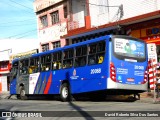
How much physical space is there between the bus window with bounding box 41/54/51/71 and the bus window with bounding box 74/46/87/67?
2.89 meters

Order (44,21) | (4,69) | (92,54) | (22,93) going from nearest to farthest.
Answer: (92,54)
(22,93)
(44,21)
(4,69)

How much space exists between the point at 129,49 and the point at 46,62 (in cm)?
625

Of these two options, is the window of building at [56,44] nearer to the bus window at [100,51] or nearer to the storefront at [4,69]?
the storefront at [4,69]

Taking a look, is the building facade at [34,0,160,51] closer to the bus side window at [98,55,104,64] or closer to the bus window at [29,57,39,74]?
the bus window at [29,57,39,74]

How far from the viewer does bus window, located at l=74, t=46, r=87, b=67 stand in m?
19.1

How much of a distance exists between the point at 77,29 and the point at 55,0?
224 inches

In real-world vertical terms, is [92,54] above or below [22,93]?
above

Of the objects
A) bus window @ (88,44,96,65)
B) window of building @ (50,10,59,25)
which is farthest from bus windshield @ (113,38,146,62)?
window of building @ (50,10,59,25)

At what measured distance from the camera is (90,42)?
736 inches

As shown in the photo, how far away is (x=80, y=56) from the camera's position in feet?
63.6

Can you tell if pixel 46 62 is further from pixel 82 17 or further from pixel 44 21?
pixel 44 21

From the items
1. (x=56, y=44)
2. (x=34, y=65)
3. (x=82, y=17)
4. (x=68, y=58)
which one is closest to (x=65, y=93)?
(x=68, y=58)

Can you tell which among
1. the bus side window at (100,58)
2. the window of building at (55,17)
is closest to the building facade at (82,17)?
the window of building at (55,17)

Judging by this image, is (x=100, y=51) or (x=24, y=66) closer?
(x=100, y=51)
